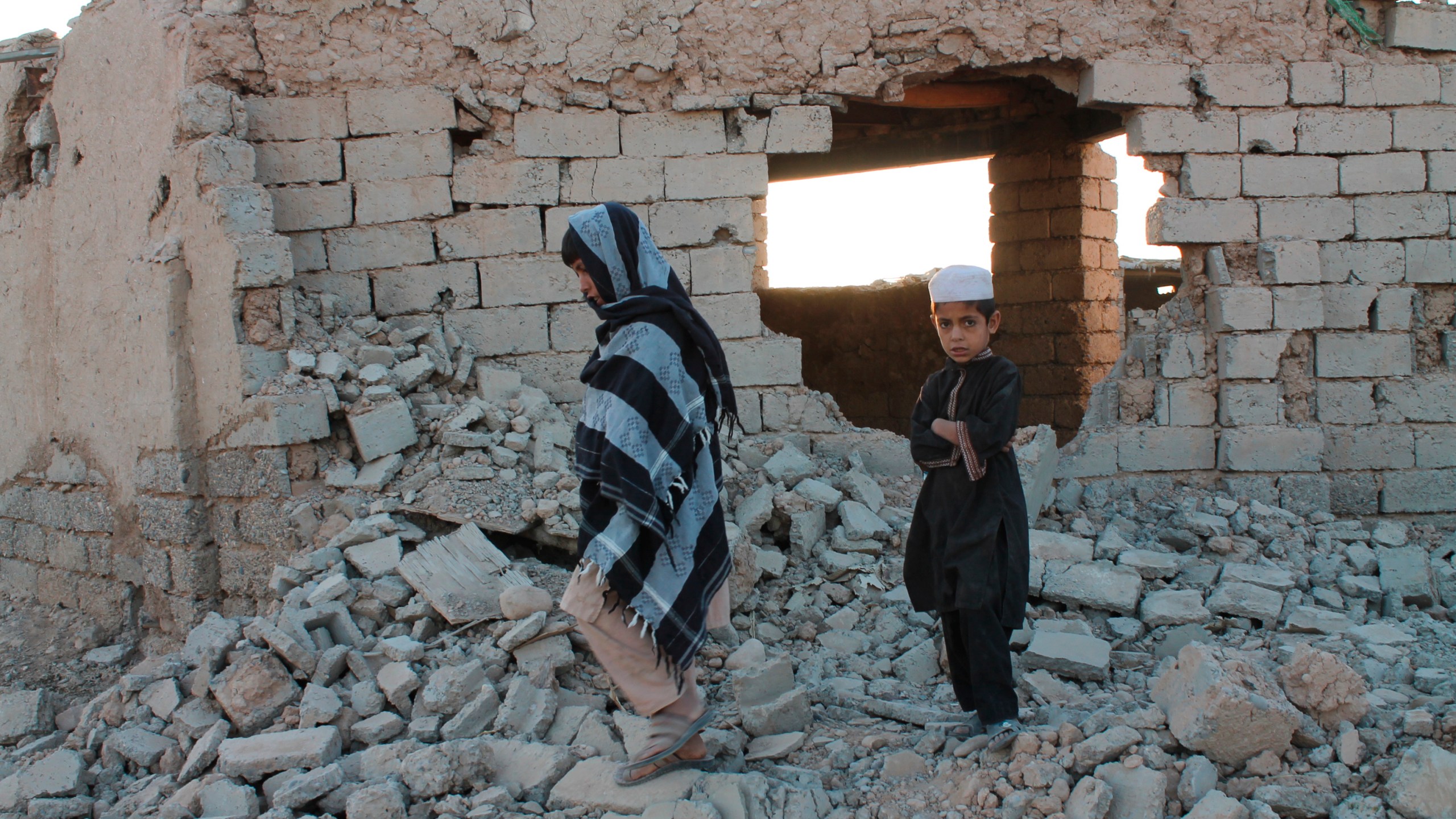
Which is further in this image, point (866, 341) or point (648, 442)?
point (866, 341)

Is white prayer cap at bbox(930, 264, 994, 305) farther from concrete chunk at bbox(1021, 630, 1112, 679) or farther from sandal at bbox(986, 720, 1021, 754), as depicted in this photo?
concrete chunk at bbox(1021, 630, 1112, 679)

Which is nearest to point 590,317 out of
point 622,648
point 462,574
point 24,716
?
point 462,574

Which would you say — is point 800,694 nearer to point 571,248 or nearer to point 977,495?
point 977,495

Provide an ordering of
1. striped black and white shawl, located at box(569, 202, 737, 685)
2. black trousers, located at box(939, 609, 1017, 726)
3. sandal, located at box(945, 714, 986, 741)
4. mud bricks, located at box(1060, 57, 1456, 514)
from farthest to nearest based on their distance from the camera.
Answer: mud bricks, located at box(1060, 57, 1456, 514) < sandal, located at box(945, 714, 986, 741) < black trousers, located at box(939, 609, 1017, 726) < striped black and white shawl, located at box(569, 202, 737, 685)

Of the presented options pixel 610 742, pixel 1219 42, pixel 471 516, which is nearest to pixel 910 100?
pixel 1219 42

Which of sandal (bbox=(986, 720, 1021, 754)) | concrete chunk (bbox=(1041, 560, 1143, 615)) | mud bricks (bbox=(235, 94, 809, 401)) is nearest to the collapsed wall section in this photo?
mud bricks (bbox=(235, 94, 809, 401))

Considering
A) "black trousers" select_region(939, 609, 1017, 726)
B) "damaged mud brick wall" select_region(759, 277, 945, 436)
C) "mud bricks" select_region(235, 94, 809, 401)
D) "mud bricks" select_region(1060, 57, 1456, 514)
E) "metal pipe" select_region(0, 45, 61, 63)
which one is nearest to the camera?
"black trousers" select_region(939, 609, 1017, 726)

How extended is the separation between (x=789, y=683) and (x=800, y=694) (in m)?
0.17

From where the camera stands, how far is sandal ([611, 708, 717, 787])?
107 inches

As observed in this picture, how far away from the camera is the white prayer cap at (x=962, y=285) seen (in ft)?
9.09

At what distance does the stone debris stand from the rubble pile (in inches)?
0.4

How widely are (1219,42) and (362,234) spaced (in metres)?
4.88

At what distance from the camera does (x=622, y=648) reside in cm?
262

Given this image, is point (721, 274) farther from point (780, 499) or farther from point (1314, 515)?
point (1314, 515)
